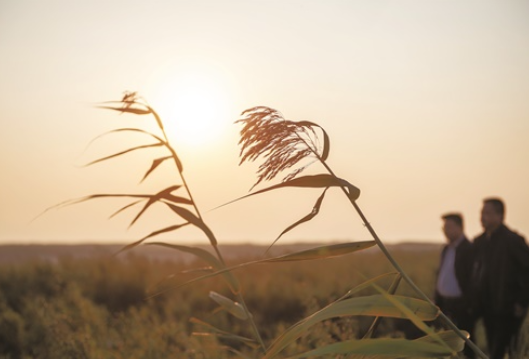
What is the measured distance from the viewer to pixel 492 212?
314 inches

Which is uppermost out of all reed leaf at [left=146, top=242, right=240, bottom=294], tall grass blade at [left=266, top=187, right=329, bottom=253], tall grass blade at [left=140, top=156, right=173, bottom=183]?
tall grass blade at [left=140, top=156, right=173, bottom=183]

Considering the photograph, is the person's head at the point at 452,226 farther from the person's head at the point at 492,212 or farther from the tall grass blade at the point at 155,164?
the tall grass blade at the point at 155,164

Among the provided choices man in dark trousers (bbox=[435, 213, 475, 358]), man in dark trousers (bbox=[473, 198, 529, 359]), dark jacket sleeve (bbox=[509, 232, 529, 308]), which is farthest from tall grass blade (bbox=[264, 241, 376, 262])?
man in dark trousers (bbox=[435, 213, 475, 358])

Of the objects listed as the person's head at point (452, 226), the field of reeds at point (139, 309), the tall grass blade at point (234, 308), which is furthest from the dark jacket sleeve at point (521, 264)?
the tall grass blade at point (234, 308)

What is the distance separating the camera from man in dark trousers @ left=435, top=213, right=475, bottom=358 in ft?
27.2

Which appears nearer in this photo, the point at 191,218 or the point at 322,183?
the point at 322,183

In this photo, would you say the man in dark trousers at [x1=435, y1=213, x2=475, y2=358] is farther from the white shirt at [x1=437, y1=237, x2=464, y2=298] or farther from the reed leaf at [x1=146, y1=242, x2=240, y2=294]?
the reed leaf at [x1=146, y1=242, x2=240, y2=294]

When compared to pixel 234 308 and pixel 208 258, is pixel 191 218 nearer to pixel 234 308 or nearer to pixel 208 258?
pixel 208 258

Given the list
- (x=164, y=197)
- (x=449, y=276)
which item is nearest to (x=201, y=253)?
(x=164, y=197)

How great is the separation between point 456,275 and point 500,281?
74cm

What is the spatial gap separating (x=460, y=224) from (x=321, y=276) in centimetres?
987

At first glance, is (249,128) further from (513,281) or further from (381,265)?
(381,265)

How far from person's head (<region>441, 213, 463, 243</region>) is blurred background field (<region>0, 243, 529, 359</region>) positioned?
3.73 feet

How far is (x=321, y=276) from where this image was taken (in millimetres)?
18531
